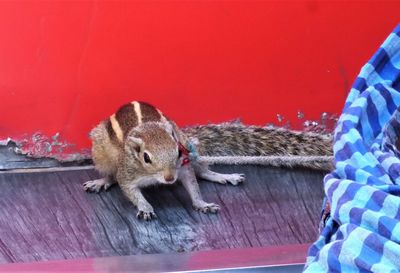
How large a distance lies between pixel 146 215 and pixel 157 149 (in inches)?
6.7

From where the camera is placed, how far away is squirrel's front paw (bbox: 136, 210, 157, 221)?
1.60m

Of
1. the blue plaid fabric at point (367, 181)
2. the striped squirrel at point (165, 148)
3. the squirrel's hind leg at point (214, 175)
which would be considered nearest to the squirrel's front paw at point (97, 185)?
the striped squirrel at point (165, 148)

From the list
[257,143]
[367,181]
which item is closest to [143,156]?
[257,143]

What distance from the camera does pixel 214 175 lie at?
179 centimetres

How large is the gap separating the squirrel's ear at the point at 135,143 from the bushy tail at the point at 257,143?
21 centimetres

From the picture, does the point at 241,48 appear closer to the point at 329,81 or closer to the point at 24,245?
the point at 329,81

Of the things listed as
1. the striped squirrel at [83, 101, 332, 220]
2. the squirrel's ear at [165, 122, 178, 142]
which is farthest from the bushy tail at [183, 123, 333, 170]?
the squirrel's ear at [165, 122, 178, 142]

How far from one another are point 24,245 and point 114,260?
0.88ft

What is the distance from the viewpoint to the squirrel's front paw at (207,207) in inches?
64.0

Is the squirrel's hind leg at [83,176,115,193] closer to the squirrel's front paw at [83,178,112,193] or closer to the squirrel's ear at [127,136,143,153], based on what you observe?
the squirrel's front paw at [83,178,112,193]

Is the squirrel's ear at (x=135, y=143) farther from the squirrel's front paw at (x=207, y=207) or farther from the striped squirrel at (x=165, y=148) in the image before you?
the squirrel's front paw at (x=207, y=207)

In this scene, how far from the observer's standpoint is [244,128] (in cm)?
184

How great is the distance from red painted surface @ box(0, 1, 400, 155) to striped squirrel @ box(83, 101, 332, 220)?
0.06m

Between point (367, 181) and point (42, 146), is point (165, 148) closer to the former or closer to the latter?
point (42, 146)
